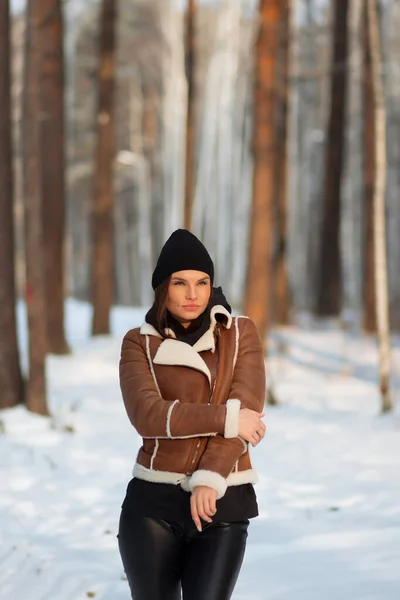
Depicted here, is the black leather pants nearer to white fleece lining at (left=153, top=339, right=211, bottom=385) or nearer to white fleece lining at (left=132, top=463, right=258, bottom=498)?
white fleece lining at (left=132, top=463, right=258, bottom=498)

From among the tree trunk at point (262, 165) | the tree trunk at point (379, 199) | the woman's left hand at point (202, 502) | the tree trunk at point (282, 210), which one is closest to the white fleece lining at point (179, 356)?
the woman's left hand at point (202, 502)

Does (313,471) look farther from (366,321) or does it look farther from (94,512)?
(366,321)

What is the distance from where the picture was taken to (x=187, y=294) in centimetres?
318

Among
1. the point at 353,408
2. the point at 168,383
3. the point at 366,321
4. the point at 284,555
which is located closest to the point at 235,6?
the point at 366,321

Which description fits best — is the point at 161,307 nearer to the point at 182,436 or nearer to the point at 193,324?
the point at 193,324

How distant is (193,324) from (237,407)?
1.10ft

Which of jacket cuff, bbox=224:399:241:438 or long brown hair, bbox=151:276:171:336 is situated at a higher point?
long brown hair, bbox=151:276:171:336

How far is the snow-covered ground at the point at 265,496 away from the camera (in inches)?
226

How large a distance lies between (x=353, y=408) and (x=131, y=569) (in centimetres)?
1077

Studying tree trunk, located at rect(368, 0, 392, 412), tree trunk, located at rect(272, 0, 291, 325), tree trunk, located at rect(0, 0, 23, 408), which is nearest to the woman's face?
tree trunk, located at rect(0, 0, 23, 408)

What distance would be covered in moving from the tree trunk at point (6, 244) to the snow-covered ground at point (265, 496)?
1.35 feet

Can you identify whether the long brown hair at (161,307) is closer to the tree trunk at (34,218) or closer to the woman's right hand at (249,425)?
the woman's right hand at (249,425)

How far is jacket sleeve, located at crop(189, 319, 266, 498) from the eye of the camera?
3.01 m

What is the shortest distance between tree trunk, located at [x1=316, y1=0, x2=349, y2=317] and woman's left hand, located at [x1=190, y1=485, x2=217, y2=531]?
67.7ft
